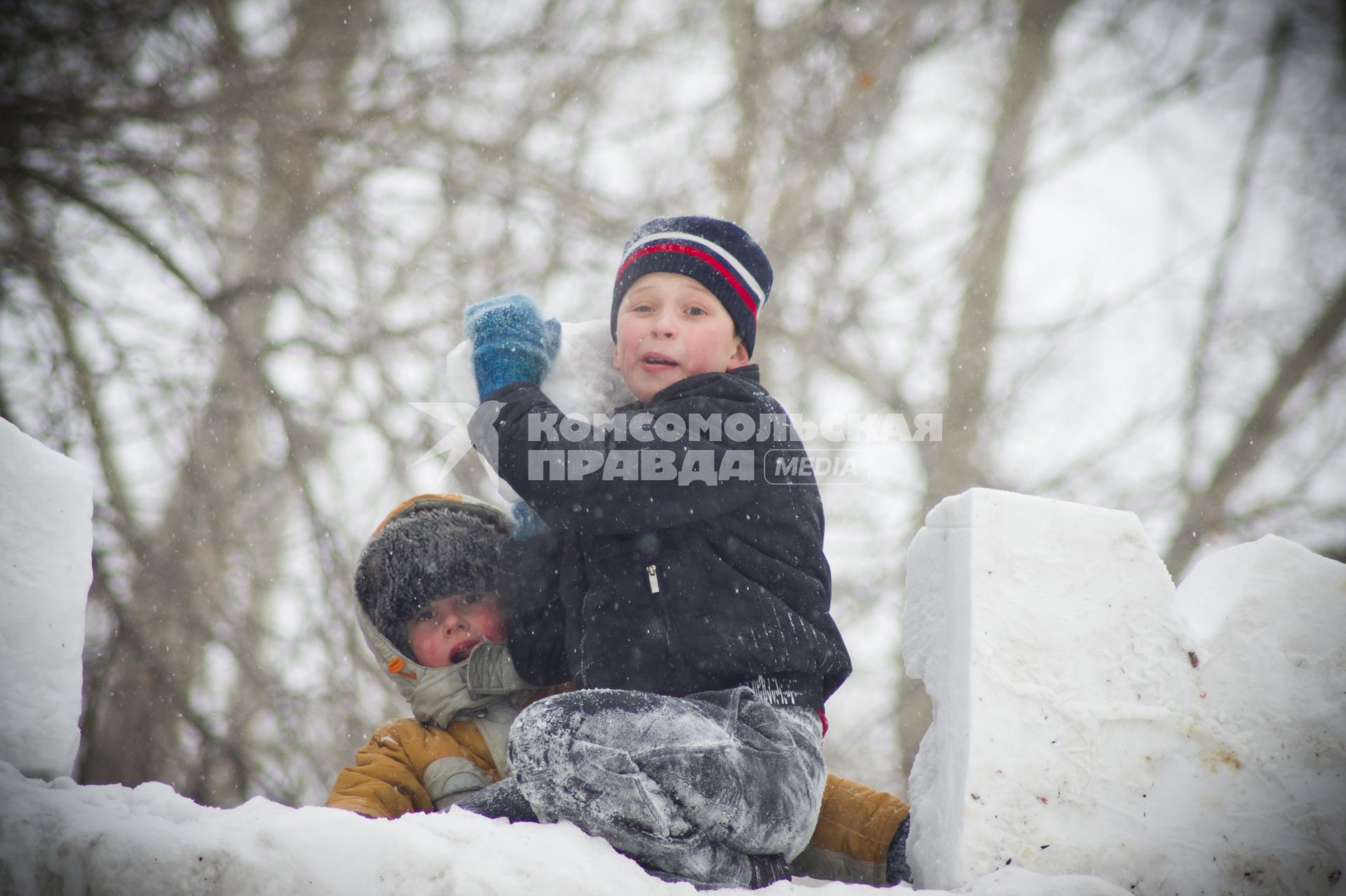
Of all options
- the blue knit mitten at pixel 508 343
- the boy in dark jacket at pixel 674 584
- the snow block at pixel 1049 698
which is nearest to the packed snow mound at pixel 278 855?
the boy in dark jacket at pixel 674 584

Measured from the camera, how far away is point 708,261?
216 centimetres

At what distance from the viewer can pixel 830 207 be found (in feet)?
22.9

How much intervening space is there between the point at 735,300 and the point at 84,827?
5.22 feet

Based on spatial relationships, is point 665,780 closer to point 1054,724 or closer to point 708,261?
A: point 1054,724

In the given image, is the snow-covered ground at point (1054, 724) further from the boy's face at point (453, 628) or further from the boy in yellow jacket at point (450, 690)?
the boy's face at point (453, 628)

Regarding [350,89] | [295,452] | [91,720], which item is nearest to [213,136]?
[350,89]

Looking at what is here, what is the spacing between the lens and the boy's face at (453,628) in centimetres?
222

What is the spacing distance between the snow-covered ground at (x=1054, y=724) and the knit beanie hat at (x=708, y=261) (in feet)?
2.39

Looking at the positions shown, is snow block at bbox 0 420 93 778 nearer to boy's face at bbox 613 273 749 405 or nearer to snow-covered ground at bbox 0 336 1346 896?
snow-covered ground at bbox 0 336 1346 896

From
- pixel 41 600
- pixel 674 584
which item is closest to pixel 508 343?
pixel 674 584

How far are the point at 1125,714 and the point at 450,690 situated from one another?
54.3 inches

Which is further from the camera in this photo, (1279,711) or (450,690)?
(450,690)

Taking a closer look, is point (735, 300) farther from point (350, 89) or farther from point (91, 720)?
point (350, 89)

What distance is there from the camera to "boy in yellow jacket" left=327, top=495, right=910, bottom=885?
183 centimetres
